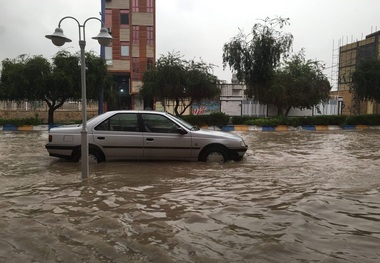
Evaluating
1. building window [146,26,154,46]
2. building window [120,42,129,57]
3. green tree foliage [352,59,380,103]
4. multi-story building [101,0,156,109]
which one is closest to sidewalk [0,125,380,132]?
green tree foliage [352,59,380,103]

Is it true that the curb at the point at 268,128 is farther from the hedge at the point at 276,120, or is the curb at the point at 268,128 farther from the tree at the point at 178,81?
the tree at the point at 178,81

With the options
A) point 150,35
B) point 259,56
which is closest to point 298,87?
point 259,56

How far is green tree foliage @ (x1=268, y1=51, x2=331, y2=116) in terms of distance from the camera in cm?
2622

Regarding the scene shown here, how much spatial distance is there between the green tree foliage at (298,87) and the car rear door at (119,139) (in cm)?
1903

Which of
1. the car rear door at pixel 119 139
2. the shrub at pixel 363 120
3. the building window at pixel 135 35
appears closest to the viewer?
the car rear door at pixel 119 139

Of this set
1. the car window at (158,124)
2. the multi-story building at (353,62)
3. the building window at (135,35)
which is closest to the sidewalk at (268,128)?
the multi-story building at (353,62)

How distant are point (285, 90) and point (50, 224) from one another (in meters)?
23.6

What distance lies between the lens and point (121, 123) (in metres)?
8.57

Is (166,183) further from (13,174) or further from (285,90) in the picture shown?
(285,90)

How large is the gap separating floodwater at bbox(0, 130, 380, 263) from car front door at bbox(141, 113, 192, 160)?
310 millimetres

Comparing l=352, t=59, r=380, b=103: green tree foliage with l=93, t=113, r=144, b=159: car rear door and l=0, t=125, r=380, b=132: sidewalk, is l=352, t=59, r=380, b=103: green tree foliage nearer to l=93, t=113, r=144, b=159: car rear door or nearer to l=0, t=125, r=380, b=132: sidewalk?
l=0, t=125, r=380, b=132: sidewalk

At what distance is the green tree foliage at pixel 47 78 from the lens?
76.1 feet

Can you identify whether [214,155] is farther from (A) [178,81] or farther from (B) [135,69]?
(B) [135,69]

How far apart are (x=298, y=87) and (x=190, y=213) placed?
77.3ft
